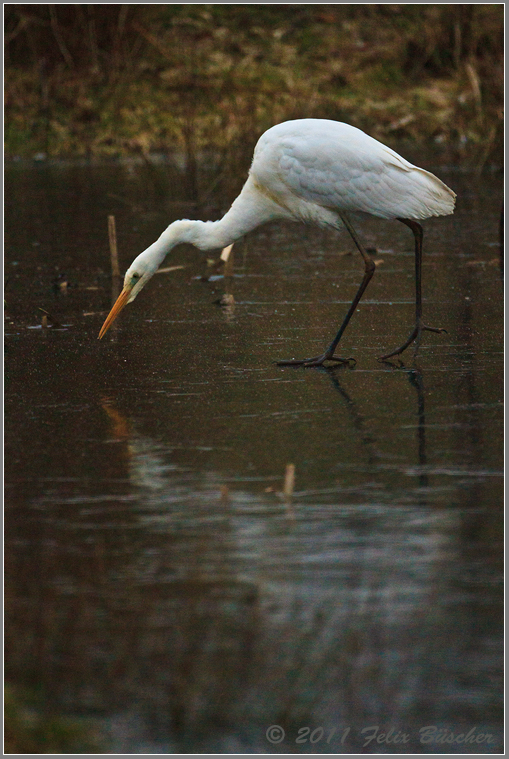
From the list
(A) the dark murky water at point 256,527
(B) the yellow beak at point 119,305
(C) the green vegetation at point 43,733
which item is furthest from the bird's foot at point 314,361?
(C) the green vegetation at point 43,733

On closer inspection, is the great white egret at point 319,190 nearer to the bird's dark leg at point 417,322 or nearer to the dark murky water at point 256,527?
the bird's dark leg at point 417,322

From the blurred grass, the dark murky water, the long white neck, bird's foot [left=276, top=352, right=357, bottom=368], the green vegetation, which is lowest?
the green vegetation

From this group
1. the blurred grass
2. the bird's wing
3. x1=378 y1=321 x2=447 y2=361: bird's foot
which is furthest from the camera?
the blurred grass

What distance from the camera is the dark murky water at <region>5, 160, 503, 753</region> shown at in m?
3.50

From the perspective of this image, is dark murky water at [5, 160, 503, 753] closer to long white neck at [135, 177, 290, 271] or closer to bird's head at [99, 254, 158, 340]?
bird's head at [99, 254, 158, 340]

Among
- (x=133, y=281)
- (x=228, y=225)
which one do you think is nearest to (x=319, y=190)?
(x=228, y=225)

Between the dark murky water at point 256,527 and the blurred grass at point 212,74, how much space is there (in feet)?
40.4

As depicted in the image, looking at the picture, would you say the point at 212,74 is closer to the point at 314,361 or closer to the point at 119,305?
the point at 119,305

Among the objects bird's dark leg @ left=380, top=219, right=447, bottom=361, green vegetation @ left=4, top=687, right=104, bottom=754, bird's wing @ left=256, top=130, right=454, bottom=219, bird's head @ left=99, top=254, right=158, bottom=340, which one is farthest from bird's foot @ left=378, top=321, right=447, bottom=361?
green vegetation @ left=4, top=687, right=104, bottom=754

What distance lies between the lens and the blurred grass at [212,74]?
21.3 meters

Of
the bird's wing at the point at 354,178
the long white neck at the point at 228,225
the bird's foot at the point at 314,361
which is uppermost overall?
the bird's wing at the point at 354,178

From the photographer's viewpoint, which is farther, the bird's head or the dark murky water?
the bird's head

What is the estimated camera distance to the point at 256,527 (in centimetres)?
470

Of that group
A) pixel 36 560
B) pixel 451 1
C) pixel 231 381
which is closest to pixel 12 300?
pixel 231 381
